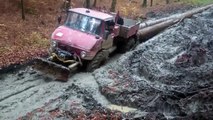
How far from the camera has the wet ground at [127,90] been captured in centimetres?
1157

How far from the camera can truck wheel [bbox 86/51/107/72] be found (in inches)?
601

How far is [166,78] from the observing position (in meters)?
14.2

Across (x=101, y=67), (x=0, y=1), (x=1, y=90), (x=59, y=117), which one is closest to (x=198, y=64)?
(x=101, y=67)

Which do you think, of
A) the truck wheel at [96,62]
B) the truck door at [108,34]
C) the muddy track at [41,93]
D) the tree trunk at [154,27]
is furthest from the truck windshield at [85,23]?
the tree trunk at [154,27]

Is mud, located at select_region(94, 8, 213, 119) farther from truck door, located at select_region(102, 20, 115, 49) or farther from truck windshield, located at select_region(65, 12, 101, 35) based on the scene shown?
truck windshield, located at select_region(65, 12, 101, 35)

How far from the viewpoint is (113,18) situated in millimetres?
16547

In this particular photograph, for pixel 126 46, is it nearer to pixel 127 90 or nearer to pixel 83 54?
pixel 83 54

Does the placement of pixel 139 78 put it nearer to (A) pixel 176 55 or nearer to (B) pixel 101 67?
(B) pixel 101 67

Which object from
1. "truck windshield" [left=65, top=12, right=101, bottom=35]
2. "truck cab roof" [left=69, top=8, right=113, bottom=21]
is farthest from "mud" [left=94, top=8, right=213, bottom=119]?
"truck cab roof" [left=69, top=8, right=113, bottom=21]

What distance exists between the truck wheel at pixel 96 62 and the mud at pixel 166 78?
1.43ft

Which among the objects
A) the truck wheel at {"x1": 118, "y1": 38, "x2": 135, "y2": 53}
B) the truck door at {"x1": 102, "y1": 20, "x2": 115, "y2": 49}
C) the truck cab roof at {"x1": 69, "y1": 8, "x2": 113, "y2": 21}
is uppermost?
the truck cab roof at {"x1": 69, "y1": 8, "x2": 113, "y2": 21}

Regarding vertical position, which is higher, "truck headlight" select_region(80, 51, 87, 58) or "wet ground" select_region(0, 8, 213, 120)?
"truck headlight" select_region(80, 51, 87, 58)

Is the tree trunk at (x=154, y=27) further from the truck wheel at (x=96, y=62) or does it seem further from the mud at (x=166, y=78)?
the truck wheel at (x=96, y=62)

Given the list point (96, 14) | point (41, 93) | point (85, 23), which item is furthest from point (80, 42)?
point (41, 93)
